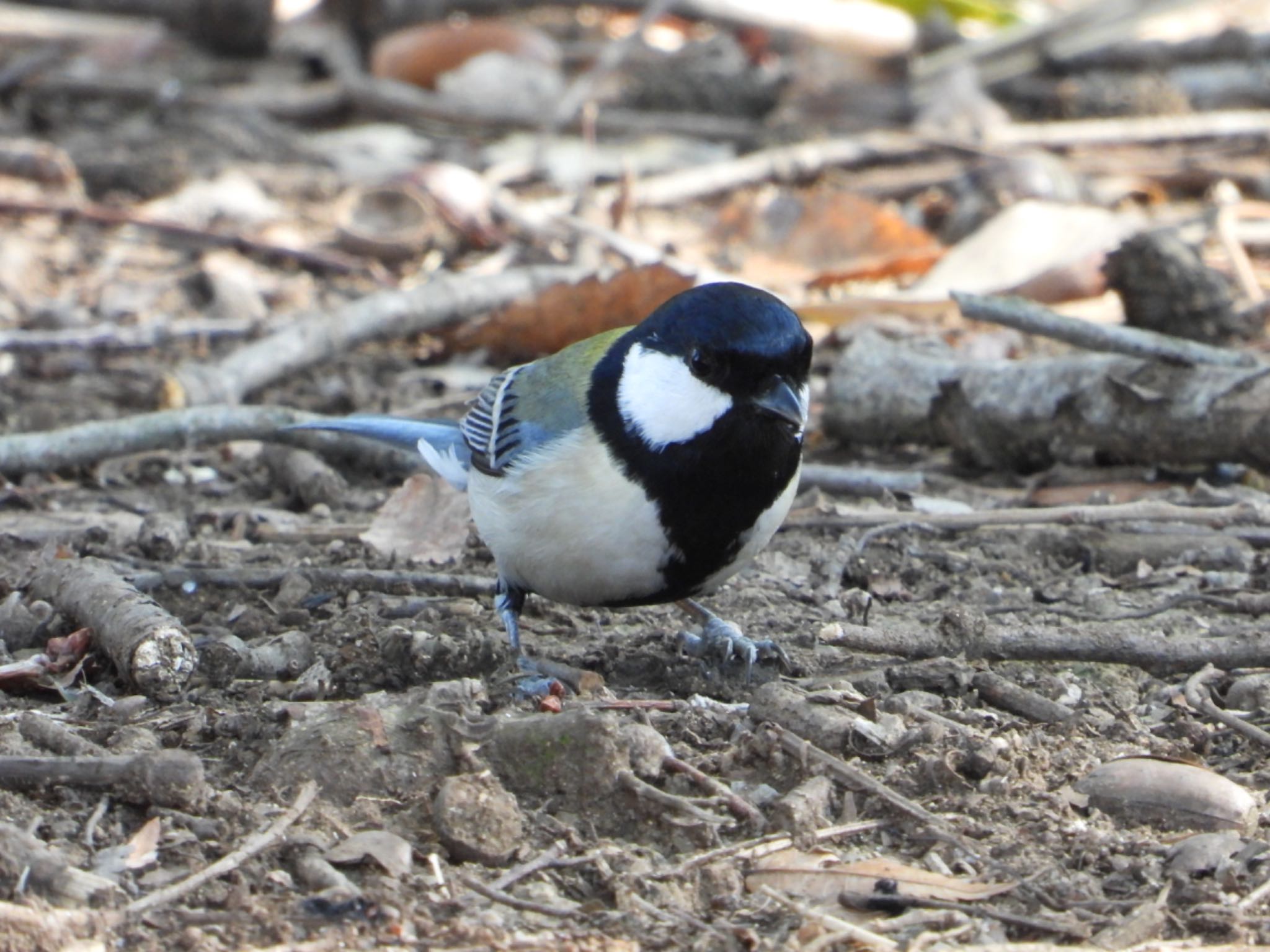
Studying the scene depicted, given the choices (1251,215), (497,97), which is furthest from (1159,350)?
(497,97)

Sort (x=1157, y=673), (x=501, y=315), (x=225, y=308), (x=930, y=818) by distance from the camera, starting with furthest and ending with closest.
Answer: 1. (x=225, y=308)
2. (x=501, y=315)
3. (x=1157, y=673)
4. (x=930, y=818)

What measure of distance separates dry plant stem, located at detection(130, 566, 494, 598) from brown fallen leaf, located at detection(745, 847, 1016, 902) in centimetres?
145

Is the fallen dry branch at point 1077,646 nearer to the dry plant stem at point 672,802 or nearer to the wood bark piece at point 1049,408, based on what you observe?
the dry plant stem at point 672,802

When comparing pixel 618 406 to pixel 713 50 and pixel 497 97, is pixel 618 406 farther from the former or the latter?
pixel 713 50

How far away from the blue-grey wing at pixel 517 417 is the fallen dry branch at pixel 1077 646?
755 millimetres

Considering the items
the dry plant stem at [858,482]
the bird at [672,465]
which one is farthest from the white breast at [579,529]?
the dry plant stem at [858,482]

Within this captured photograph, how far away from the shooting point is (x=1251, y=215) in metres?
6.56

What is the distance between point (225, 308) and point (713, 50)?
11.7 feet

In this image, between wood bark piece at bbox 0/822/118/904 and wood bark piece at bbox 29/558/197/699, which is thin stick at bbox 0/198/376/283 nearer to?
wood bark piece at bbox 29/558/197/699

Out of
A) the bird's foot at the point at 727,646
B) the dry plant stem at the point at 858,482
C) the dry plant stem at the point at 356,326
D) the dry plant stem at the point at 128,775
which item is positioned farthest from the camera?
the dry plant stem at the point at 356,326

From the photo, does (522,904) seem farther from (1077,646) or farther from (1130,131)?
(1130,131)

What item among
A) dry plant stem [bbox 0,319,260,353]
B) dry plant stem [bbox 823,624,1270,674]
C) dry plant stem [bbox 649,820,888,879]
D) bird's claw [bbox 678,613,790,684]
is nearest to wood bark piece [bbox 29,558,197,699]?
bird's claw [bbox 678,613,790,684]

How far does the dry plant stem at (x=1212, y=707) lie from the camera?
2.91 metres

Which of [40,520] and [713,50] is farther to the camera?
[713,50]
